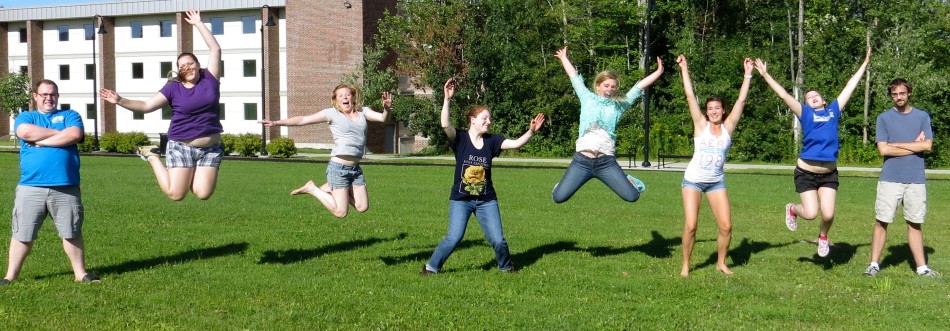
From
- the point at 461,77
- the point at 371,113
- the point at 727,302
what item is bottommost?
the point at 727,302

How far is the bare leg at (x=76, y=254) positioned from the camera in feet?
30.1

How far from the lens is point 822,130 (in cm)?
1005

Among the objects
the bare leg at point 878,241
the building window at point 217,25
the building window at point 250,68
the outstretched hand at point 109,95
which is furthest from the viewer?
the building window at point 217,25

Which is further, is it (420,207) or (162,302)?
(420,207)

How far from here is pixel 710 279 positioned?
378 inches

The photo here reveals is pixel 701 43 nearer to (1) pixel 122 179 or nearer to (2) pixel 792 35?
(2) pixel 792 35

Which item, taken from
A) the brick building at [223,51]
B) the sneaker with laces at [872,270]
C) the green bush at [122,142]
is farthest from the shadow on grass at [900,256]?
the brick building at [223,51]

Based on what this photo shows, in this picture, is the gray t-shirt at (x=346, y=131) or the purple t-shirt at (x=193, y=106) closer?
the purple t-shirt at (x=193, y=106)

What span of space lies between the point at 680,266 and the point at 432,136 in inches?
1567

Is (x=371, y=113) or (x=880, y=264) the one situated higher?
(x=371, y=113)

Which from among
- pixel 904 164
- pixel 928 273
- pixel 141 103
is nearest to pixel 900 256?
pixel 928 273

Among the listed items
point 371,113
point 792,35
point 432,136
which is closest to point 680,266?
point 371,113

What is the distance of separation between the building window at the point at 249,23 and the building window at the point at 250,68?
2.01 meters

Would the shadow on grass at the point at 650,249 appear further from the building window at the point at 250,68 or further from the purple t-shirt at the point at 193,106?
the building window at the point at 250,68
